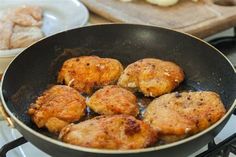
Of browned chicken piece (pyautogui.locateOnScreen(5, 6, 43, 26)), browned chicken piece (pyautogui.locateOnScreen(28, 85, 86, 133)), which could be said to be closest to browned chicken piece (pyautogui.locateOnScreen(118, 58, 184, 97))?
browned chicken piece (pyautogui.locateOnScreen(28, 85, 86, 133))

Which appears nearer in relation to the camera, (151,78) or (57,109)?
(57,109)

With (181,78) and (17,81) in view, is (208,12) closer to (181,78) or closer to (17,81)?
(181,78)

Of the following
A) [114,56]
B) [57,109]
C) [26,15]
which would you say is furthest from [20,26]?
[57,109]

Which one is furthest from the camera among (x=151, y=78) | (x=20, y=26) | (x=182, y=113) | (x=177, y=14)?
(x=177, y=14)

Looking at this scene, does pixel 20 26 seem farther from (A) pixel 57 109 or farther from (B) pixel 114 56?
(A) pixel 57 109

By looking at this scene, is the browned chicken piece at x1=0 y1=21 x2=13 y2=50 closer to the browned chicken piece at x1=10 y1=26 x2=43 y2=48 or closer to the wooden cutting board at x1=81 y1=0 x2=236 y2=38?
the browned chicken piece at x1=10 y1=26 x2=43 y2=48

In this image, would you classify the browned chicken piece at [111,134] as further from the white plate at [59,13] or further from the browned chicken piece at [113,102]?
the white plate at [59,13]

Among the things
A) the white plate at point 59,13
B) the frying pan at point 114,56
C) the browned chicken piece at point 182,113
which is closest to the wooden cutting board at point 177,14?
the white plate at point 59,13

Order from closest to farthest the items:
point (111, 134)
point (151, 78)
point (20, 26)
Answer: point (111, 134)
point (151, 78)
point (20, 26)
